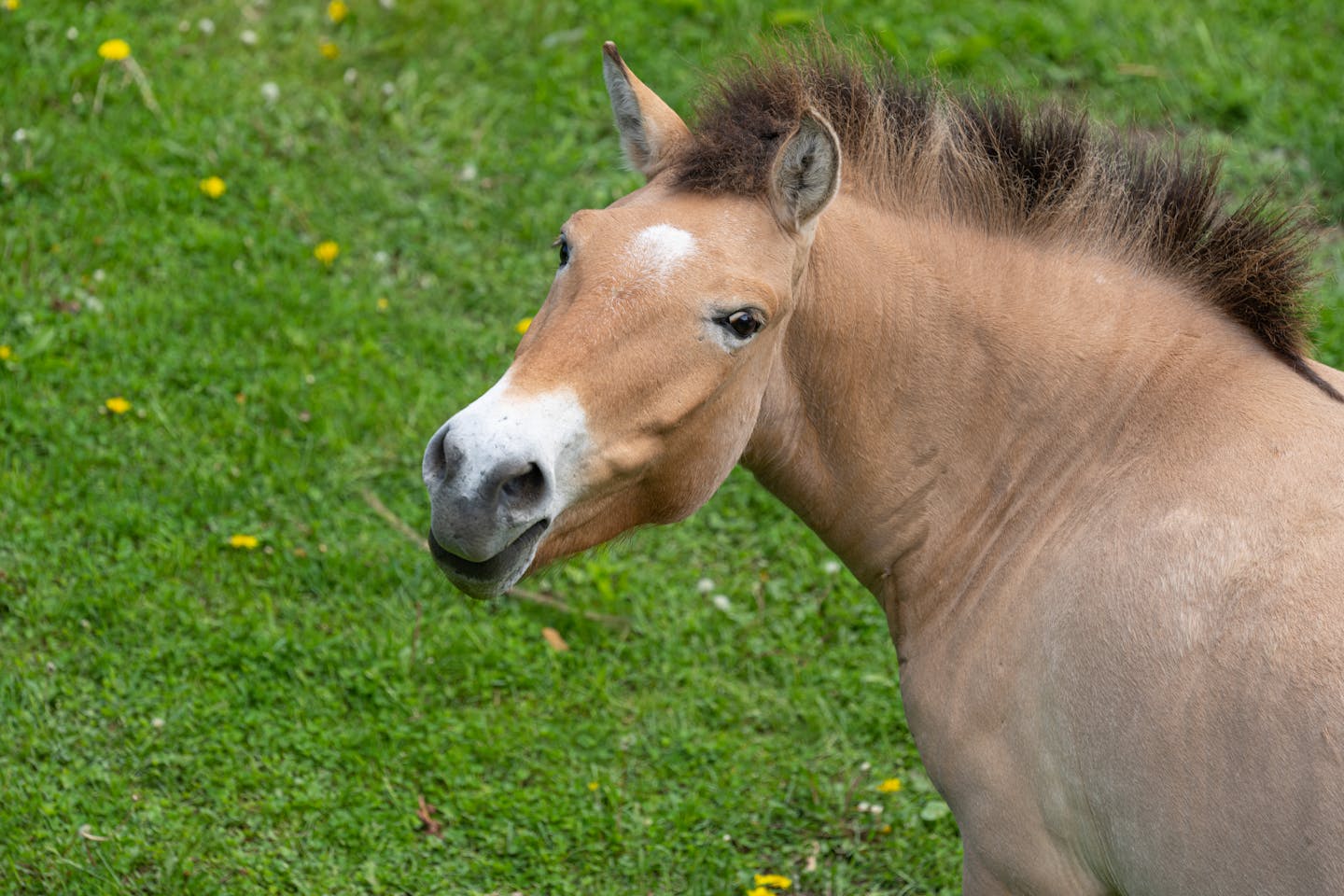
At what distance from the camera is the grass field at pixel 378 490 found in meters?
4.21

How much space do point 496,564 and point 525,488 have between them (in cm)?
23

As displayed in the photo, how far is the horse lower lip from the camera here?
8.63ft

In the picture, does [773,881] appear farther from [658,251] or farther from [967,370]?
[658,251]

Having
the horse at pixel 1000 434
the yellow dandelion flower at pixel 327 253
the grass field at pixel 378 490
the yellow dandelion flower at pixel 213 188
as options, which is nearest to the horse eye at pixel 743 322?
the horse at pixel 1000 434

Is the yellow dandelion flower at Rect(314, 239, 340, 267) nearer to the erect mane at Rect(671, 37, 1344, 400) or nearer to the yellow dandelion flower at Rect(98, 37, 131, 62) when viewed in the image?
the yellow dandelion flower at Rect(98, 37, 131, 62)

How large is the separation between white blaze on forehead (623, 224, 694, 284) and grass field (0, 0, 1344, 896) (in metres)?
1.09

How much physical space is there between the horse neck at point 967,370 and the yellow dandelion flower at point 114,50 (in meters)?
4.94

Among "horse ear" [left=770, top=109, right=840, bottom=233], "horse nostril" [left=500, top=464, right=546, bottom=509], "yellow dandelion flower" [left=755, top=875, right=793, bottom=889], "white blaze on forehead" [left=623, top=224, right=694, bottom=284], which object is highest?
"horse ear" [left=770, top=109, right=840, bottom=233]

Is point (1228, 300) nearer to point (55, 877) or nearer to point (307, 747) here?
point (307, 747)

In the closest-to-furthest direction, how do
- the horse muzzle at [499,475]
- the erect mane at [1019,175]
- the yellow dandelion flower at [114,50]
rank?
the horse muzzle at [499,475]
the erect mane at [1019,175]
the yellow dandelion flower at [114,50]

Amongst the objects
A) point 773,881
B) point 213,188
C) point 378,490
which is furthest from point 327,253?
point 773,881

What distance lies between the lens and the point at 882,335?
10.1ft

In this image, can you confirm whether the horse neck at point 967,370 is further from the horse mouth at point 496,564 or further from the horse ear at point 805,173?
the horse mouth at point 496,564

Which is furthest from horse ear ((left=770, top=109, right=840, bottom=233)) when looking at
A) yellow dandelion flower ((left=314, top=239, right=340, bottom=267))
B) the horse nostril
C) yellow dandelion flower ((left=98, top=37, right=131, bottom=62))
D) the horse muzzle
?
yellow dandelion flower ((left=98, top=37, right=131, bottom=62))
